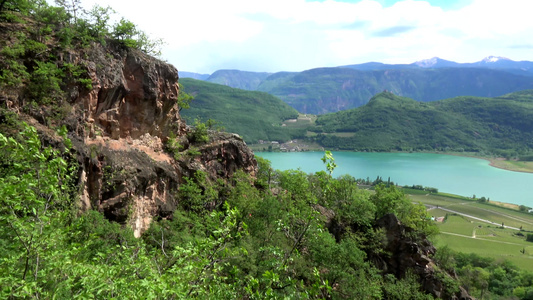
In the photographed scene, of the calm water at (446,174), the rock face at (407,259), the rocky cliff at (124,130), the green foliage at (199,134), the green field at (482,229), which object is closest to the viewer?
the rocky cliff at (124,130)

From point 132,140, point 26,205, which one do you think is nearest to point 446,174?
point 132,140

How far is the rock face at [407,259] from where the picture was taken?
95.8 feet

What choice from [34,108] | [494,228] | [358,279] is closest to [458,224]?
[494,228]

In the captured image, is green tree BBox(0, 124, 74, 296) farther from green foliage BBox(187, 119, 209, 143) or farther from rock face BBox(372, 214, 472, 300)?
rock face BBox(372, 214, 472, 300)

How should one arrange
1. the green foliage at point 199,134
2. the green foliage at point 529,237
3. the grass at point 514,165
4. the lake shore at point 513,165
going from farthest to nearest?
1. the grass at point 514,165
2. the lake shore at point 513,165
3. the green foliage at point 529,237
4. the green foliage at point 199,134

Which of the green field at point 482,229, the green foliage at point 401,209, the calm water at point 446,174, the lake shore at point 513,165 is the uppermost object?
the green foliage at point 401,209

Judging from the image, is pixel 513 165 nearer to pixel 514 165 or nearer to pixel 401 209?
pixel 514 165

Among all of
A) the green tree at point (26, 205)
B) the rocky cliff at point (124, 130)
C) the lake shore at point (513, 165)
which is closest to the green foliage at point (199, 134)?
the rocky cliff at point (124, 130)

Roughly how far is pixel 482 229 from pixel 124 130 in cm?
11630

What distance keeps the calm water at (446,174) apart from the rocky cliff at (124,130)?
10801 centimetres

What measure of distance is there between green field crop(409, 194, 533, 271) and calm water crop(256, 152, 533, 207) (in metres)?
12.0

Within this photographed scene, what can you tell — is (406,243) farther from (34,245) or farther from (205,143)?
(34,245)

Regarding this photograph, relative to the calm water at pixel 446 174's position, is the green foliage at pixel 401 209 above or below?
above

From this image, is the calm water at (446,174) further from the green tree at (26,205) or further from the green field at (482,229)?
the green tree at (26,205)
